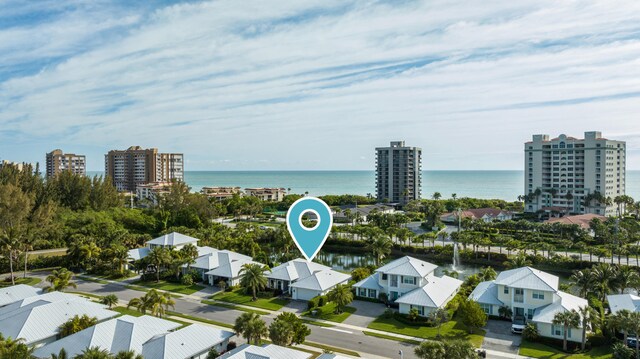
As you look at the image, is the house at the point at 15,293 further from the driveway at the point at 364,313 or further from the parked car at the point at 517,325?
the parked car at the point at 517,325

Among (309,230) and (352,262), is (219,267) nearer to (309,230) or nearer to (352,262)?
(309,230)

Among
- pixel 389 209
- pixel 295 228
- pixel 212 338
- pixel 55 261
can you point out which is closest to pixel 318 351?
pixel 212 338

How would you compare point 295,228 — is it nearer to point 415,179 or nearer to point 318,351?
point 318,351

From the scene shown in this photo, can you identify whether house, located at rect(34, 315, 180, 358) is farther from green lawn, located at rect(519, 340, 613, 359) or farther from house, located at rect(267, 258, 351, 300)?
green lawn, located at rect(519, 340, 613, 359)

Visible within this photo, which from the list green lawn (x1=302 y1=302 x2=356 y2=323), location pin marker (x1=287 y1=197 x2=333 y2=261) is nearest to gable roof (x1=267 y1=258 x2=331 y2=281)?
location pin marker (x1=287 y1=197 x2=333 y2=261)

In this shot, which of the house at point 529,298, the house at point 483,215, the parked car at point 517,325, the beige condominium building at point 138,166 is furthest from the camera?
the beige condominium building at point 138,166

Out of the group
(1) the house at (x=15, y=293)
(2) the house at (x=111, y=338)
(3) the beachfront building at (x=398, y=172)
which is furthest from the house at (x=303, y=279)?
(3) the beachfront building at (x=398, y=172)

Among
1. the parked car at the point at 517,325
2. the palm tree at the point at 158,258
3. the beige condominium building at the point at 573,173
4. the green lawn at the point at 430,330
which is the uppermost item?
the beige condominium building at the point at 573,173
